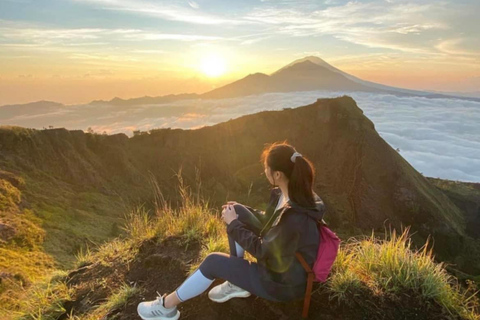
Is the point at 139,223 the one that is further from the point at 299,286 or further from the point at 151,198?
the point at 151,198

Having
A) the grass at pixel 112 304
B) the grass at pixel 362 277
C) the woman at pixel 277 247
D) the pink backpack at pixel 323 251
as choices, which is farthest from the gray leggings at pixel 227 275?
the grass at pixel 112 304

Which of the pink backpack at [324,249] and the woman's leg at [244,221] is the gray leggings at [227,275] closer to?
the woman's leg at [244,221]

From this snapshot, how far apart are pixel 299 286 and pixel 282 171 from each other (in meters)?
1.05

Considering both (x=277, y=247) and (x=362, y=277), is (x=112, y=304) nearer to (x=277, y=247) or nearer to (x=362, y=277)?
(x=277, y=247)

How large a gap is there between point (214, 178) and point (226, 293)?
3564 centimetres

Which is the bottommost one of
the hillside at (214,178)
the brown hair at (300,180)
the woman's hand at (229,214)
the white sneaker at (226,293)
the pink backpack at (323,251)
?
the hillside at (214,178)

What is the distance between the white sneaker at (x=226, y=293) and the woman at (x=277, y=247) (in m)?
0.01

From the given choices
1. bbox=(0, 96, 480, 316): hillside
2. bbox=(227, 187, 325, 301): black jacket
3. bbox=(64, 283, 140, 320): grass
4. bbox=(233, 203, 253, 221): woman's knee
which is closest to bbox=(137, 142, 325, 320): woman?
bbox=(227, 187, 325, 301): black jacket

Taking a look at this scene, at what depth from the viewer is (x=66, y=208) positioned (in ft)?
82.3

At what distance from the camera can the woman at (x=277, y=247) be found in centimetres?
299

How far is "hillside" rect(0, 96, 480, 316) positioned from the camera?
23234 millimetres

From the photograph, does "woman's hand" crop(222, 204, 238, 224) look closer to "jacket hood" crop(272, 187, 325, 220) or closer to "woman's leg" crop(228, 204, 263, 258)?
"woman's leg" crop(228, 204, 263, 258)

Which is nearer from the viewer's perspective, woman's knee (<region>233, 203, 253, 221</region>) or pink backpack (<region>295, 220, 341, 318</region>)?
pink backpack (<region>295, 220, 341, 318</region>)

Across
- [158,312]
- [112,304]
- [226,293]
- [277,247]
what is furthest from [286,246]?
[112,304]
